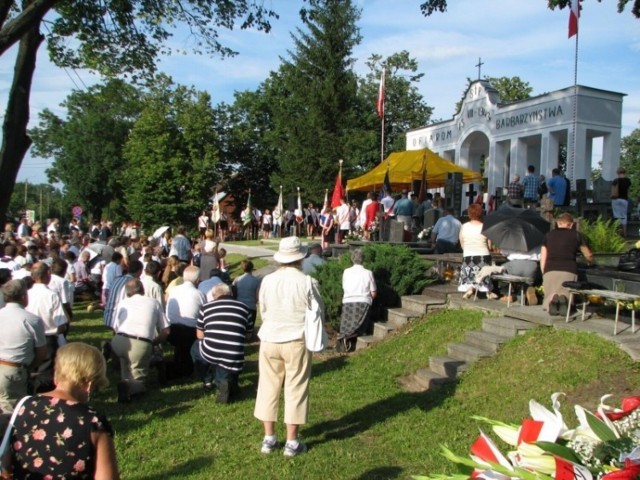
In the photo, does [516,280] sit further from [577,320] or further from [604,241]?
[604,241]

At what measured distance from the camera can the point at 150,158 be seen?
4328cm

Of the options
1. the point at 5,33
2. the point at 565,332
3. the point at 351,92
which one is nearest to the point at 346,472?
the point at 565,332

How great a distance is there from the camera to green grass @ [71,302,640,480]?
5570 millimetres

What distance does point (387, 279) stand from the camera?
37.7ft

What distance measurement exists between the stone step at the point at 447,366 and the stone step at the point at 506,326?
771mm

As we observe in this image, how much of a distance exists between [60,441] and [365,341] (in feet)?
26.0

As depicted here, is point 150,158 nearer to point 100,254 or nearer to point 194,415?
point 100,254

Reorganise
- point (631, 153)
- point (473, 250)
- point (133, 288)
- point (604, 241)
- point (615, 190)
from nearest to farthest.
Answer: point (133, 288), point (473, 250), point (604, 241), point (615, 190), point (631, 153)

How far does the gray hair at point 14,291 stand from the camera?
5766mm

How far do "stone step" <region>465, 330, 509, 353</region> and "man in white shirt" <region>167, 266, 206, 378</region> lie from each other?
383 centimetres

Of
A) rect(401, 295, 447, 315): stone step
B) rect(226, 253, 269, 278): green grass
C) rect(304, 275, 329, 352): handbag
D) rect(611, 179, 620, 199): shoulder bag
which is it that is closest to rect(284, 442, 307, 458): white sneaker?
rect(304, 275, 329, 352): handbag

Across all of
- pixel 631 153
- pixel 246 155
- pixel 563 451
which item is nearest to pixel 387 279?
pixel 563 451

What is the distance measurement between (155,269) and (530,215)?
20.4 feet

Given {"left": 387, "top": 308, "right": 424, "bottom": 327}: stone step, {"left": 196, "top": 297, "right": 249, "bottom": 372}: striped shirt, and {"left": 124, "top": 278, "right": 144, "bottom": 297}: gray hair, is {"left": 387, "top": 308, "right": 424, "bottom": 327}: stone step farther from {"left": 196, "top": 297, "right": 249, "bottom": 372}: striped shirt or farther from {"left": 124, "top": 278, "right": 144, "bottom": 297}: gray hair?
{"left": 124, "top": 278, "right": 144, "bottom": 297}: gray hair
